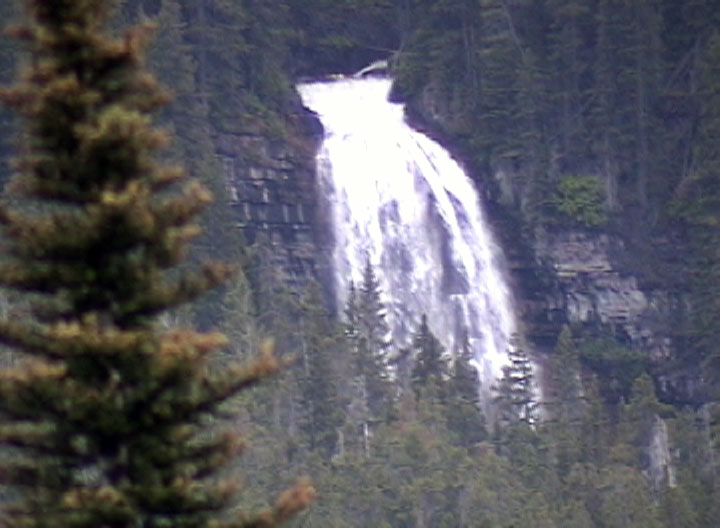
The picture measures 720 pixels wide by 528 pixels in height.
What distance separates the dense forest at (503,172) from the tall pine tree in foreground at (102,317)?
35079mm

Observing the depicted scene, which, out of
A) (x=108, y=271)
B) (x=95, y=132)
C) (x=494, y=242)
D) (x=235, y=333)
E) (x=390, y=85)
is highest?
(x=390, y=85)

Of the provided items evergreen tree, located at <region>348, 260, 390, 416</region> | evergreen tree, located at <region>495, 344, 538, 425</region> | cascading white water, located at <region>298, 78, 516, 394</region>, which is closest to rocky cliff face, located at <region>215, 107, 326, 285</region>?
cascading white water, located at <region>298, 78, 516, 394</region>

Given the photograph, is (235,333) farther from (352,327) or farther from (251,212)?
(251,212)

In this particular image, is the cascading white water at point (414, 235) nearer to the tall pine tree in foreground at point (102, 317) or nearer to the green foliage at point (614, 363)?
the green foliage at point (614, 363)

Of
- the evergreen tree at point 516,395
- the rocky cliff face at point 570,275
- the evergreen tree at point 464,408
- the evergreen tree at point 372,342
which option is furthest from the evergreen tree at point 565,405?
the evergreen tree at point 372,342

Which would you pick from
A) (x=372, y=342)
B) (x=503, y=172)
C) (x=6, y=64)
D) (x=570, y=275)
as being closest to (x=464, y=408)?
(x=372, y=342)

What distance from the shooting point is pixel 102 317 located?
1059 centimetres

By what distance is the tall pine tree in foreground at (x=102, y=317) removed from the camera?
33.7 ft

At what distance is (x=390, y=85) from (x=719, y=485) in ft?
73.4

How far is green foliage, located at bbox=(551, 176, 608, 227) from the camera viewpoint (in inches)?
2527

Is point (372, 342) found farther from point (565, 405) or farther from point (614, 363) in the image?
point (614, 363)

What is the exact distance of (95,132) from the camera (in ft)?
33.9

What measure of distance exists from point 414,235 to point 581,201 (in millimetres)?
5583

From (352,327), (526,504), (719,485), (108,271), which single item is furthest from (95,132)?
(352,327)
